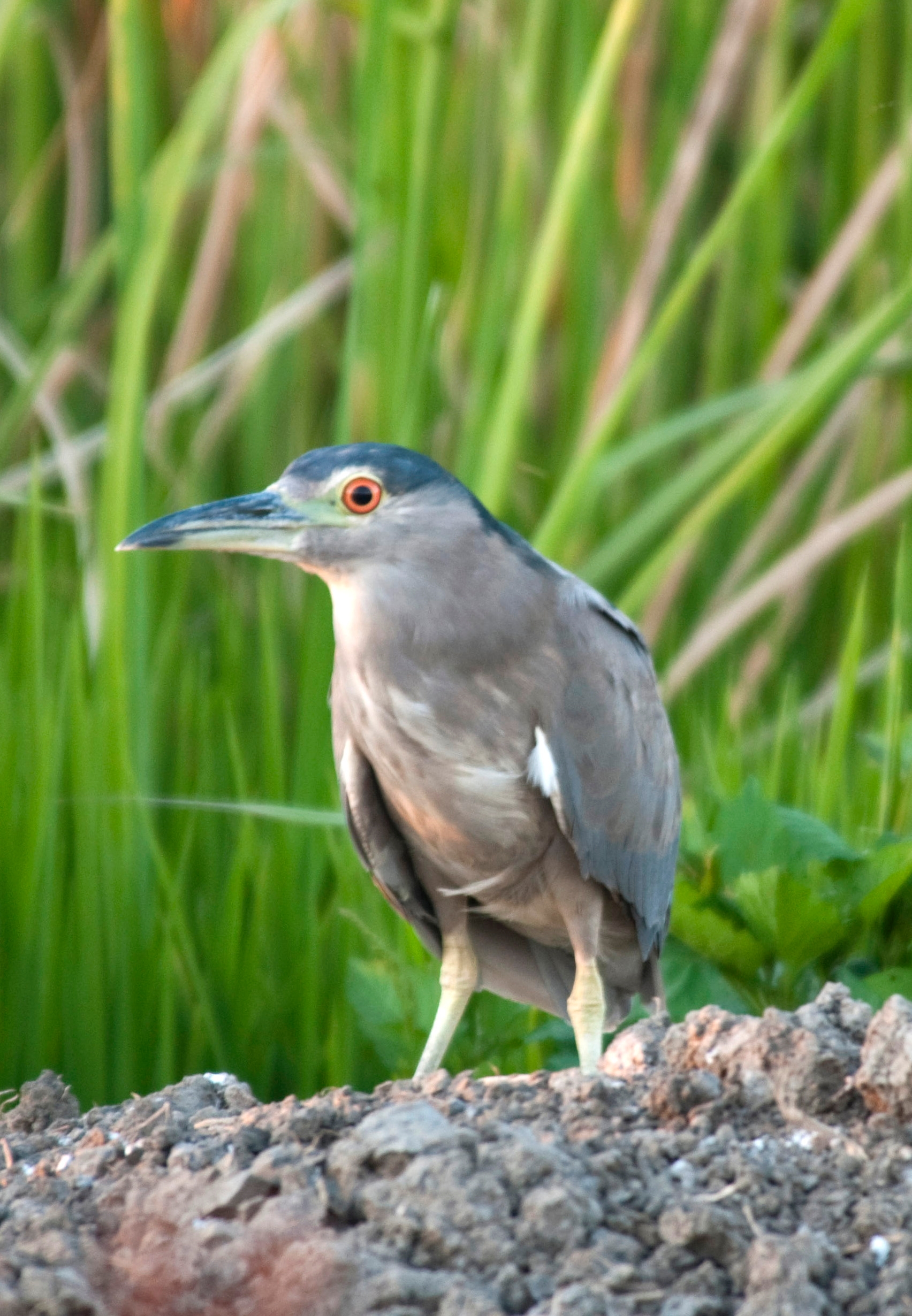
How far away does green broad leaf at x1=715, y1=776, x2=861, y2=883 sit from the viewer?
123 inches

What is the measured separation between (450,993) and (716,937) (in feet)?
1.75

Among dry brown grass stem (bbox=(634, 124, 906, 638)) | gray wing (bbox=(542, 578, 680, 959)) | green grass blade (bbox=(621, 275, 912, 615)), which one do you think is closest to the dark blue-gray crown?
gray wing (bbox=(542, 578, 680, 959))

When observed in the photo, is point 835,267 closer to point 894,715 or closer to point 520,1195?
point 894,715

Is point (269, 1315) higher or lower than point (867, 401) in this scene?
lower

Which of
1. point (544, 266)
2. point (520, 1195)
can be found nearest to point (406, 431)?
point (544, 266)

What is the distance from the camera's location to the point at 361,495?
9.37 feet

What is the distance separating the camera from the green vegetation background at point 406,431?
10.8 ft

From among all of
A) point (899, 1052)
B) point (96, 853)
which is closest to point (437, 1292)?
point (899, 1052)

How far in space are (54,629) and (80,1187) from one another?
101 inches

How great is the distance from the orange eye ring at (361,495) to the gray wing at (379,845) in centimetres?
48

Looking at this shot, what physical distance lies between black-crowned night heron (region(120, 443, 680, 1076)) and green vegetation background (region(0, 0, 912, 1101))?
152mm

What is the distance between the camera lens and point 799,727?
191 inches

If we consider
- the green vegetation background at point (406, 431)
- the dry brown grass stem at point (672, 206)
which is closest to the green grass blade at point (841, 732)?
the green vegetation background at point (406, 431)

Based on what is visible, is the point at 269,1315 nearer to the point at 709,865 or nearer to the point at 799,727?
the point at 709,865
